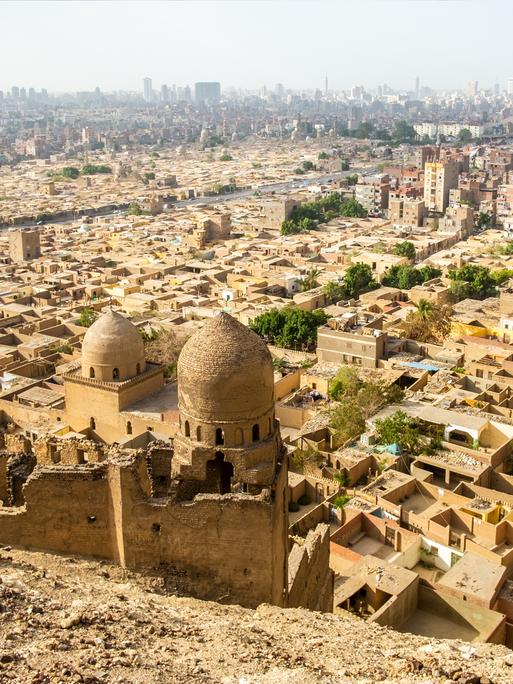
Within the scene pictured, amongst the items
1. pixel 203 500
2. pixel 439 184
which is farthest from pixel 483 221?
pixel 203 500

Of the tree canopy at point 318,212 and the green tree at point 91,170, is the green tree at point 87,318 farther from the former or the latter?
the green tree at point 91,170

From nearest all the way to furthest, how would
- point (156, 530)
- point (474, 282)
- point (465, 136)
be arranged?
point (156, 530), point (474, 282), point (465, 136)

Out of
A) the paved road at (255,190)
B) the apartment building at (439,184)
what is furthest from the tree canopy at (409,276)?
the paved road at (255,190)

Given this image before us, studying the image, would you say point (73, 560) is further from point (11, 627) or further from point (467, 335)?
point (467, 335)

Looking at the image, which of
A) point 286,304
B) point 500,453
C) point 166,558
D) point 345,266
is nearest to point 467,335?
point 286,304

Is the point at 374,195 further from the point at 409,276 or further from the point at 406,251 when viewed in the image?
the point at 409,276

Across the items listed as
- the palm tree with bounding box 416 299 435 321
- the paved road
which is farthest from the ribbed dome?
the paved road

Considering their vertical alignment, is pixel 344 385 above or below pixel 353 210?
below
